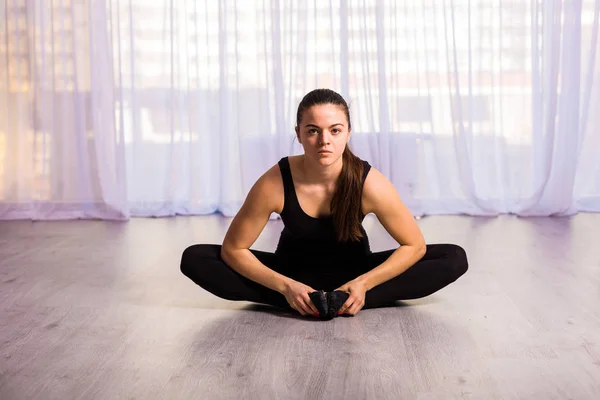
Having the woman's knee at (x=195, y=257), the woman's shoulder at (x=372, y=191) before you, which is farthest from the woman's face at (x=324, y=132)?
the woman's knee at (x=195, y=257)

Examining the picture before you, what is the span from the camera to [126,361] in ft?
7.05

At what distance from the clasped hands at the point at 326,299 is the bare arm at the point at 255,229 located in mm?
49

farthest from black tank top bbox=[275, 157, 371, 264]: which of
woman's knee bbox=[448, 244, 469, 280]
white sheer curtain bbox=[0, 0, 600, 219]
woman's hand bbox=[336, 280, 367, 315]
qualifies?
white sheer curtain bbox=[0, 0, 600, 219]

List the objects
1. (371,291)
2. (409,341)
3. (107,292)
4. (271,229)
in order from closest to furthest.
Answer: (409,341) < (371,291) < (107,292) < (271,229)

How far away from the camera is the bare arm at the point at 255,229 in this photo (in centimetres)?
257

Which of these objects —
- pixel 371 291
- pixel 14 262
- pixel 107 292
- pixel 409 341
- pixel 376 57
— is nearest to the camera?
pixel 409 341

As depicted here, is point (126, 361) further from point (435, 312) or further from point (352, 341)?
point (435, 312)

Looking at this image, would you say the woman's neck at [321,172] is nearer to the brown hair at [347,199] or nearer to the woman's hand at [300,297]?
the brown hair at [347,199]

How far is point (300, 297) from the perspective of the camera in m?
2.50

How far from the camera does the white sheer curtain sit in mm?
5168

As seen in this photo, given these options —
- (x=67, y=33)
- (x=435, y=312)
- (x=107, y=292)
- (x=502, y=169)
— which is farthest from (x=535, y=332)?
(x=67, y=33)

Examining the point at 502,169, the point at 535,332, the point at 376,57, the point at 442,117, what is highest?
the point at 376,57

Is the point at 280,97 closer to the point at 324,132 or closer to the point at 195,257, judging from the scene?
the point at 195,257

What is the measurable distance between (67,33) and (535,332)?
387cm
